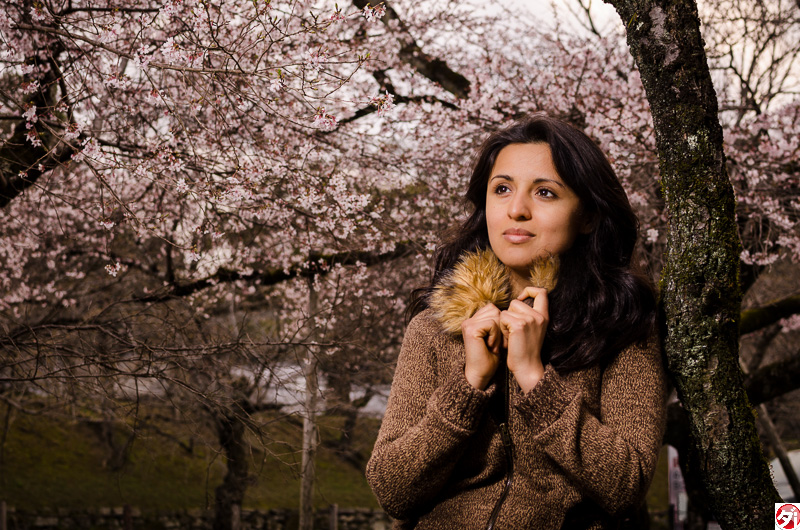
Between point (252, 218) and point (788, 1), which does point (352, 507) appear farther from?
point (788, 1)

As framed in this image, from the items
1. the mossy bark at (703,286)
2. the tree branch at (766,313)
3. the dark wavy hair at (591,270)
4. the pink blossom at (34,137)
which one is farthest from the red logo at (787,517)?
the tree branch at (766,313)

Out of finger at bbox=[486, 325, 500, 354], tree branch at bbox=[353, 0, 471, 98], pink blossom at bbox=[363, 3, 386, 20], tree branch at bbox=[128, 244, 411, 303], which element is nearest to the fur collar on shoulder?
finger at bbox=[486, 325, 500, 354]

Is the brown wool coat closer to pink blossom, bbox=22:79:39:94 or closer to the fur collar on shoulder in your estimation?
the fur collar on shoulder

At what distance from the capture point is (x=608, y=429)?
4.98 feet

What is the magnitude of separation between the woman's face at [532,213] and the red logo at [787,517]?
1.01m

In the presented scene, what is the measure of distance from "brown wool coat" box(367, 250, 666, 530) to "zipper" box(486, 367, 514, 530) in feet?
0.05

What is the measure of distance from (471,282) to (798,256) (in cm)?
596

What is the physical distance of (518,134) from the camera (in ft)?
6.22

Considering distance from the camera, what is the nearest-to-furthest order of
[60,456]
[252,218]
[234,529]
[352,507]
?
[252,218] → [234,529] → [60,456] → [352,507]

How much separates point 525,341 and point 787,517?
1.05 meters

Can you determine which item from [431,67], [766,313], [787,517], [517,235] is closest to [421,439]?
[517,235]

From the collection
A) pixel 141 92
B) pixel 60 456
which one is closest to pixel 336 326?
pixel 141 92

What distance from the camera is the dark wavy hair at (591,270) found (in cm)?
168

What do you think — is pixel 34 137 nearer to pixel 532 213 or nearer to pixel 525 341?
pixel 532 213
